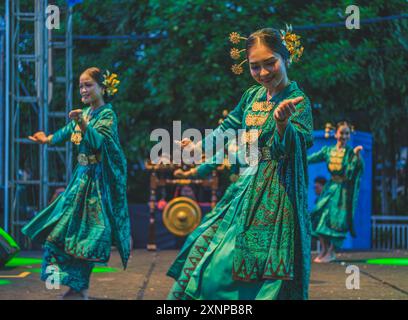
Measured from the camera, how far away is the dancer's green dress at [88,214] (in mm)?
5953

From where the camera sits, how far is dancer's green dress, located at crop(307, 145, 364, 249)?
1028 centimetres

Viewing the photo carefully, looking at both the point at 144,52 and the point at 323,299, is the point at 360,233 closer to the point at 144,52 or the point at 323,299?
the point at 144,52

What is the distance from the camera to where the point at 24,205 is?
1240cm

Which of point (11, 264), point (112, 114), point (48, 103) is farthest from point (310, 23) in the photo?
point (112, 114)

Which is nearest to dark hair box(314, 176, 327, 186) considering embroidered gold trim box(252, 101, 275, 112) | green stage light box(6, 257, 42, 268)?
green stage light box(6, 257, 42, 268)

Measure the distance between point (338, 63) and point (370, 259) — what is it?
4.75 metres

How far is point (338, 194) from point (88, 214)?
16.6 ft

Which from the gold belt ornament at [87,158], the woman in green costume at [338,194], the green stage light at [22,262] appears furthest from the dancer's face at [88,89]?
the woman in green costume at [338,194]

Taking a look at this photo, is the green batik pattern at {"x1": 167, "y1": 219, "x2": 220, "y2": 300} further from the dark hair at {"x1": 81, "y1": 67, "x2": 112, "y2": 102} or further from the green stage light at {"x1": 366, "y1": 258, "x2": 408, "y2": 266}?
the green stage light at {"x1": 366, "y1": 258, "x2": 408, "y2": 266}

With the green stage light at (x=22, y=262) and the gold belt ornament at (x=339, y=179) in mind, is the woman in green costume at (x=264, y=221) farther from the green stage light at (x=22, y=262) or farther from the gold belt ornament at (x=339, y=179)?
the gold belt ornament at (x=339, y=179)

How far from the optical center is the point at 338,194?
10422 millimetres

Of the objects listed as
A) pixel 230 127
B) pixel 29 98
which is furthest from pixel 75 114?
pixel 29 98

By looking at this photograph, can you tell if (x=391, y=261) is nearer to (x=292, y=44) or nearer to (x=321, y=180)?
(x=321, y=180)

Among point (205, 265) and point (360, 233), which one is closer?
point (205, 265)
